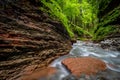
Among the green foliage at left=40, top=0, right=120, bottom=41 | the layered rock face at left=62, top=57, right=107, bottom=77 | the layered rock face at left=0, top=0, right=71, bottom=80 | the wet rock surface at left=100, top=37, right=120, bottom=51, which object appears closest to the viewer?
the layered rock face at left=0, top=0, right=71, bottom=80

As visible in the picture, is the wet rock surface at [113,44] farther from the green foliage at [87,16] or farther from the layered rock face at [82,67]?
the layered rock face at [82,67]

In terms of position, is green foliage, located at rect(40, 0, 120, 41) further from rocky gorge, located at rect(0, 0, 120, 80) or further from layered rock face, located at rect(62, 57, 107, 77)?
layered rock face, located at rect(62, 57, 107, 77)

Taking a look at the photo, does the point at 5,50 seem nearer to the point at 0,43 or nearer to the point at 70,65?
the point at 0,43

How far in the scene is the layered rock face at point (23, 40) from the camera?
12.1 ft

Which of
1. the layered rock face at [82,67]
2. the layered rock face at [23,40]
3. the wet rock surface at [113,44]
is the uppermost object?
the layered rock face at [23,40]

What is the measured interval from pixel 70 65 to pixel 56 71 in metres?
0.61

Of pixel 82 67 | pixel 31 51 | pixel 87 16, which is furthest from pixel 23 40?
pixel 87 16

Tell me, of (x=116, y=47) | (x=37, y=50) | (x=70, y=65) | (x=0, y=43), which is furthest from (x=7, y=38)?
(x=116, y=47)

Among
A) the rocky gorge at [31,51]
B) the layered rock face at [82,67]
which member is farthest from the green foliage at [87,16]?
the layered rock face at [82,67]

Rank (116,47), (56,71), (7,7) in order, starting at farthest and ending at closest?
(116,47), (56,71), (7,7)

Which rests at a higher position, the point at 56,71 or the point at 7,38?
the point at 7,38

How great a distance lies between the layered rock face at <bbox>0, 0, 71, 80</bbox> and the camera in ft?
12.1

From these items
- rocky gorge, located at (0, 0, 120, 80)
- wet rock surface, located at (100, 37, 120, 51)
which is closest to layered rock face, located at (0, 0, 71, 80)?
rocky gorge, located at (0, 0, 120, 80)

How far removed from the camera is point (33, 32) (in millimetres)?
5000
